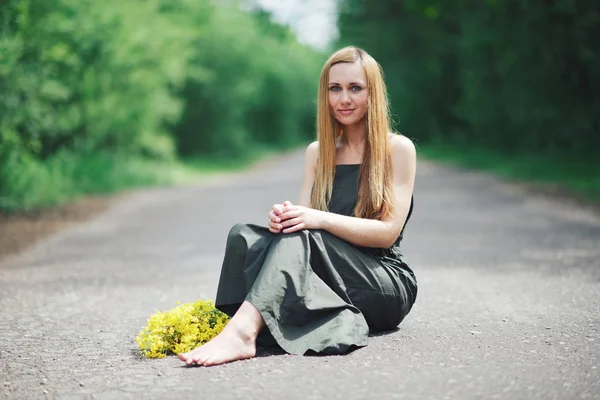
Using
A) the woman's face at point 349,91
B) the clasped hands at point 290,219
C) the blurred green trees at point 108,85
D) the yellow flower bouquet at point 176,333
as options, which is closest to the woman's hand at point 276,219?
the clasped hands at point 290,219

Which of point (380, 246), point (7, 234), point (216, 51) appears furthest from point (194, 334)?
point (216, 51)

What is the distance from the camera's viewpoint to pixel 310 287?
12.2 ft

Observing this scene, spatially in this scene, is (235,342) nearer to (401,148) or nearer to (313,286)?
(313,286)

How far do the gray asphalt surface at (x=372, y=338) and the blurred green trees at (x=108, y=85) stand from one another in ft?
6.76

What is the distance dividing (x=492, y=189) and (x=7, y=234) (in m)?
10.5

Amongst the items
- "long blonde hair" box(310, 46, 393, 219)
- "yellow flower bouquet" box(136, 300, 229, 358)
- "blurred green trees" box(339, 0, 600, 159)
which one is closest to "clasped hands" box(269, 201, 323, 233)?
"long blonde hair" box(310, 46, 393, 219)

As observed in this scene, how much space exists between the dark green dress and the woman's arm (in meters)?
0.05

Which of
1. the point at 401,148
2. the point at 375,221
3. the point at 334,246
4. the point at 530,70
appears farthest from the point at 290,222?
the point at 530,70

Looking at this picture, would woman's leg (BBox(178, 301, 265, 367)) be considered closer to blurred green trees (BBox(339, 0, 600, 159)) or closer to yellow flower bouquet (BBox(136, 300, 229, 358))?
yellow flower bouquet (BBox(136, 300, 229, 358))

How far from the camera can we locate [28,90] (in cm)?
964

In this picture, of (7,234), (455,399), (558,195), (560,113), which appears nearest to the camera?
(455,399)

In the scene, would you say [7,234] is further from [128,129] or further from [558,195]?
[558,195]

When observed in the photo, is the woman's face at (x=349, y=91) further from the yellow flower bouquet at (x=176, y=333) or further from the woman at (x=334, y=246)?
the yellow flower bouquet at (x=176, y=333)

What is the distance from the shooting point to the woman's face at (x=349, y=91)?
13.3ft
